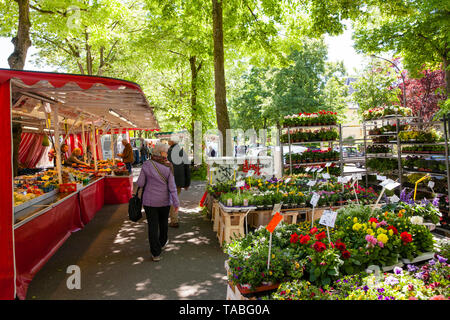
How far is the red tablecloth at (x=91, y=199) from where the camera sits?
7.97 meters

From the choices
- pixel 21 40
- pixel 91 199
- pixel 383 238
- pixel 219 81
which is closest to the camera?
pixel 383 238

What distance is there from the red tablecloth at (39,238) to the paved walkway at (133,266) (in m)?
0.17

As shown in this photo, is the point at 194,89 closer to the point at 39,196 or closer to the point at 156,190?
the point at 39,196

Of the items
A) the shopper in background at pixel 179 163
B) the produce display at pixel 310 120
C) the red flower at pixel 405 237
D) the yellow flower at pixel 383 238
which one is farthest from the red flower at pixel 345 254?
the produce display at pixel 310 120

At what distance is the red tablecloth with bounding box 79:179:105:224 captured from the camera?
26.2 ft

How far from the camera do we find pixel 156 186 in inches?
217

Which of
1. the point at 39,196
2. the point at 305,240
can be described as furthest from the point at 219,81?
the point at 305,240

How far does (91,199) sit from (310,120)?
7.29 meters

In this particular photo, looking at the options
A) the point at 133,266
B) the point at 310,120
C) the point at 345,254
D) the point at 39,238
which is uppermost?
the point at 310,120

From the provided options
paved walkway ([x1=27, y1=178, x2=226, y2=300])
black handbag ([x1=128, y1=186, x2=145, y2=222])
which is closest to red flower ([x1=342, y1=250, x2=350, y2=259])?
paved walkway ([x1=27, y1=178, x2=226, y2=300])

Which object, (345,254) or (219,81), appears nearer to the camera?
(345,254)

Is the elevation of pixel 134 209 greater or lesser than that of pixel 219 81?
lesser

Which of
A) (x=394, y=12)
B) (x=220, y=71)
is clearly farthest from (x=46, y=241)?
(x=394, y=12)
